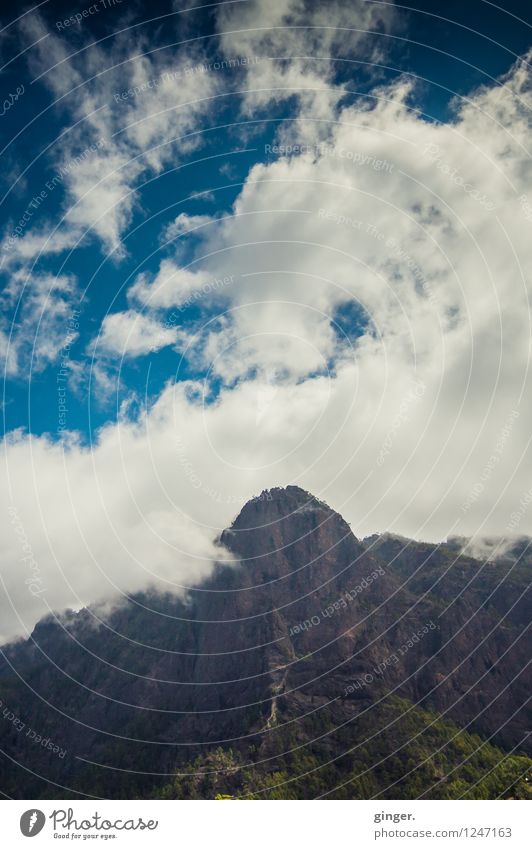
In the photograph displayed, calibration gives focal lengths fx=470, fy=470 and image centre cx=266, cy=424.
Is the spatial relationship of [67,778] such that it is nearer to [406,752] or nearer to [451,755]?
[406,752]

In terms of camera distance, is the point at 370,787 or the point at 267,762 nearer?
the point at 370,787

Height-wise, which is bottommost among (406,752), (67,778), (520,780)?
(520,780)

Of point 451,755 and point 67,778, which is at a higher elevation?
point 67,778

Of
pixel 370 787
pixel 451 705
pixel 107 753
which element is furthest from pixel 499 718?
pixel 107 753

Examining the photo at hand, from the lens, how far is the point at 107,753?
196m

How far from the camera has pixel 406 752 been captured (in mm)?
152625
